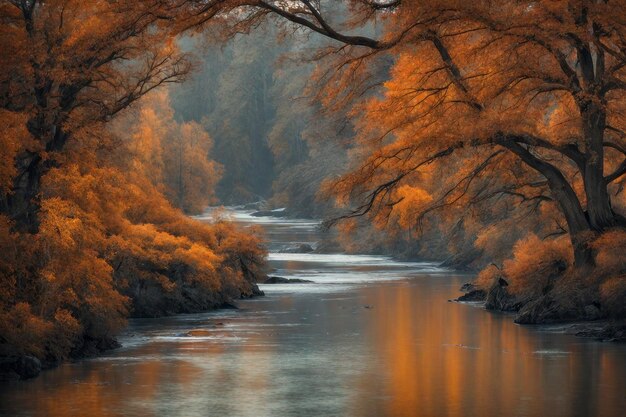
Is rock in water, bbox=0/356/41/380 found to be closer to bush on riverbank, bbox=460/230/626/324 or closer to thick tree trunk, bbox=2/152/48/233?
thick tree trunk, bbox=2/152/48/233

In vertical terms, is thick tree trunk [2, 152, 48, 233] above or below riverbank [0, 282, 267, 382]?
above

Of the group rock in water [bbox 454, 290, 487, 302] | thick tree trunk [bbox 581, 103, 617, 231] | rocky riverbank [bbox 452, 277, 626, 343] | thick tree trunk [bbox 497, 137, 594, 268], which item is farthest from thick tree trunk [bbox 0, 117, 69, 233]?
rock in water [bbox 454, 290, 487, 302]

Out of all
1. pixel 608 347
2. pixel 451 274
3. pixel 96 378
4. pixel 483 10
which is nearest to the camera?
pixel 96 378

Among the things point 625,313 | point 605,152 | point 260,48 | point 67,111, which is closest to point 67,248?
point 67,111

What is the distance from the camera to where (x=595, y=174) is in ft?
103

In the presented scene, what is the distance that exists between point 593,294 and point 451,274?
62.7 feet

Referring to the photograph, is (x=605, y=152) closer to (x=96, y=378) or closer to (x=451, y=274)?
(x=451, y=274)

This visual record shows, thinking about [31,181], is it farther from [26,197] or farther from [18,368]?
[18,368]

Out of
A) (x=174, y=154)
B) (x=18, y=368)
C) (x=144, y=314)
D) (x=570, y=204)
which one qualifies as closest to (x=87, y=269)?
(x=18, y=368)

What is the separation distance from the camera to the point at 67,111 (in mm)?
29766

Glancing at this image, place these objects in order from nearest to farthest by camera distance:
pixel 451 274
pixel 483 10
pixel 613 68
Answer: pixel 483 10 < pixel 613 68 < pixel 451 274

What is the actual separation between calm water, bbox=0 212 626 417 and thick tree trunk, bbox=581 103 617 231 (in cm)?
397

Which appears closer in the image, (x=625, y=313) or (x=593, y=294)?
(x=625, y=313)

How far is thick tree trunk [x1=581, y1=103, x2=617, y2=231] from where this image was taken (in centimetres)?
3073
